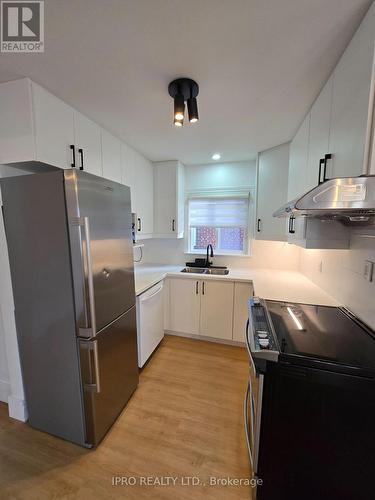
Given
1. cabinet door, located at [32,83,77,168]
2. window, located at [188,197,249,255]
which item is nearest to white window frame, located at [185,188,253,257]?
window, located at [188,197,249,255]

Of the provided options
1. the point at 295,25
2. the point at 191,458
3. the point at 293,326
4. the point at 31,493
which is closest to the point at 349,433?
the point at 293,326

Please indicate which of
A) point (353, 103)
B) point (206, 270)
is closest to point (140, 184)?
point (206, 270)

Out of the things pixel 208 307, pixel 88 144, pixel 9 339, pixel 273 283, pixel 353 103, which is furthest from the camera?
pixel 208 307

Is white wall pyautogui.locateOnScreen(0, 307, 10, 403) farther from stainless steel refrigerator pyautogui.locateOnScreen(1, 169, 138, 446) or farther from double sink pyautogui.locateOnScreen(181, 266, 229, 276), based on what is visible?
double sink pyautogui.locateOnScreen(181, 266, 229, 276)

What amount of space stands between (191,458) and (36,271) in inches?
62.8

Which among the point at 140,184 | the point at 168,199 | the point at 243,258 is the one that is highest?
the point at 140,184

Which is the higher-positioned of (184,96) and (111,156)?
(184,96)

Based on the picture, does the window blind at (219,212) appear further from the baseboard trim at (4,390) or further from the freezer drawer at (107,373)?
the baseboard trim at (4,390)

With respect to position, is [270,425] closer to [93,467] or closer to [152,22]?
[93,467]

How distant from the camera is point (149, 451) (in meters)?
1.37

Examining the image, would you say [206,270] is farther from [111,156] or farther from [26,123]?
[26,123]

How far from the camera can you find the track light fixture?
1240 millimetres

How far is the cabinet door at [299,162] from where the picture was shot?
5.38 ft

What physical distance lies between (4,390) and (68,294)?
4.51 feet
